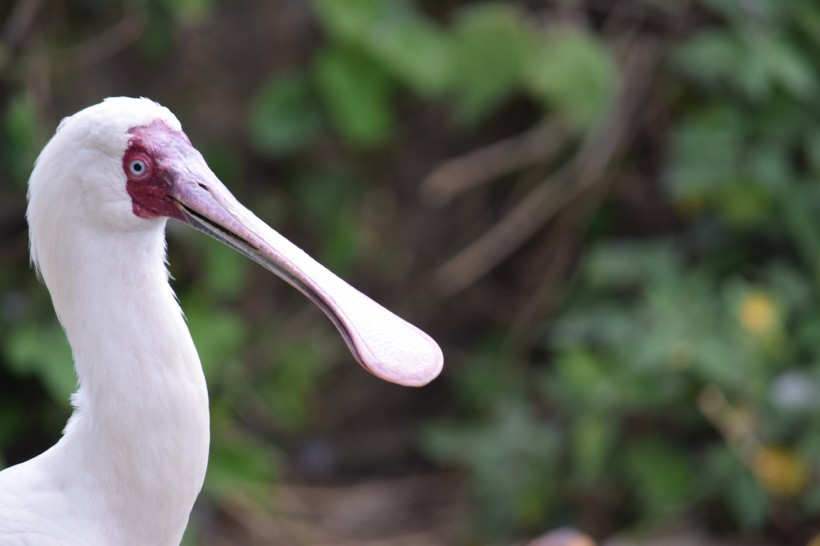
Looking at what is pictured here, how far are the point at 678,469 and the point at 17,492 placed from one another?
2117 mm

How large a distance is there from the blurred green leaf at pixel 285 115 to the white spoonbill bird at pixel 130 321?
2.26m

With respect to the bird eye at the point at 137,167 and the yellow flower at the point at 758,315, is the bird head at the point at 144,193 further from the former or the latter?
the yellow flower at the point at 758,315

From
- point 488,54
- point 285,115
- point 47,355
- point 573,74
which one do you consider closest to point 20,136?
point 47,355

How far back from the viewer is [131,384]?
62.0 inches

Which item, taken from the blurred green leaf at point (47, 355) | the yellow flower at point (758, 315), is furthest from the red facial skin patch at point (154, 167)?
the yellow flower at point (758, 315)

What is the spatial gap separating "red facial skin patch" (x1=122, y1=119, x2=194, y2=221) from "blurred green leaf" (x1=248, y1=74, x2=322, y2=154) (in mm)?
2303

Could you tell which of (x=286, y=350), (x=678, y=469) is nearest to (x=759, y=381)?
(x=678, y=469)

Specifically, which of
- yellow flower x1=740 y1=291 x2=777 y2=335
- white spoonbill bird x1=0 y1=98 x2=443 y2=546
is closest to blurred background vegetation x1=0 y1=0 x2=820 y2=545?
yellow flower x1=740 y1=291 x2=777 y2=335

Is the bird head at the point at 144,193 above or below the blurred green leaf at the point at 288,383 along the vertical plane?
below

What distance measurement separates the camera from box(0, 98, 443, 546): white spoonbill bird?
155cm

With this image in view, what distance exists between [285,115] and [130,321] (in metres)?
2.37

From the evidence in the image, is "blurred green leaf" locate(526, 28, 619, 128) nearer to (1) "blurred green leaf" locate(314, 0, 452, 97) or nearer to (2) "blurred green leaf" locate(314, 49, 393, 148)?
(1) "blurred green leaf" locate(314, 0, 452, 97)

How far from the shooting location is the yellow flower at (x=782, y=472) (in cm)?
315

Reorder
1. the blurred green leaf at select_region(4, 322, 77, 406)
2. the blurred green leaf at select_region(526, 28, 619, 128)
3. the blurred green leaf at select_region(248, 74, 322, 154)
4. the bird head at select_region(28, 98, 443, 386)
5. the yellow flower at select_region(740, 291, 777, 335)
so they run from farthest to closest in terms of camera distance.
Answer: the blurred green leaf at select_region(248, 74, 322, 154)
the blurred green leaf at select_region(526, 28, 619, 128)
the yellow flower at select_region(740, 291, 777, 335)
the blurred green leaf at select_region(4, 322, 77, 406)
the bird head at select_region(28, 98, 443, 386)
